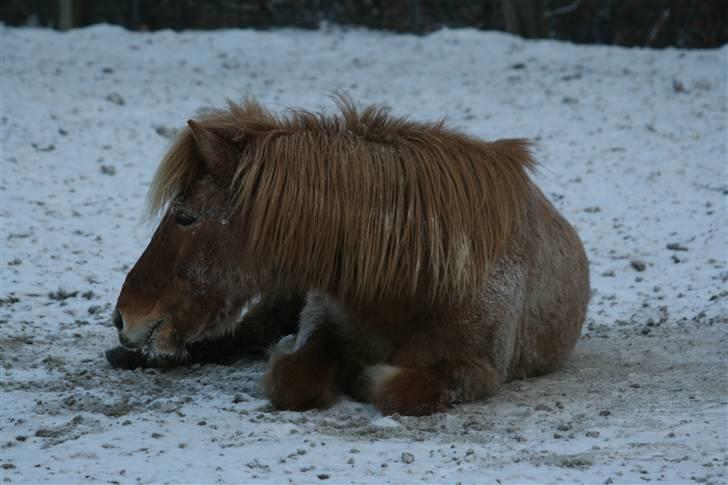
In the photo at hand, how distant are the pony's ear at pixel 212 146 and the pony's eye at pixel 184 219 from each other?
8.6 inches

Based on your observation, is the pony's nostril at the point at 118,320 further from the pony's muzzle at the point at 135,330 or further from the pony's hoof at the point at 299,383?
the pony's hoof at the point at 299,383

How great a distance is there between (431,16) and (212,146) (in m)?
11.3

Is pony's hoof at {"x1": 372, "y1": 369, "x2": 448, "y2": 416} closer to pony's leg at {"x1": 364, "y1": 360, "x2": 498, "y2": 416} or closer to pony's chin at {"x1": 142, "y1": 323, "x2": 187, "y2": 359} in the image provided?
pony's leg at {"x1": 364, "y1": 360, "x2": 498, "y2": 416}

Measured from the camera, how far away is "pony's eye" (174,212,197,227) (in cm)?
469

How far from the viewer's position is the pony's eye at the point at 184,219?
15.4 feet

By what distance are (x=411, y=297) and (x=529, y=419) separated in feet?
2.32

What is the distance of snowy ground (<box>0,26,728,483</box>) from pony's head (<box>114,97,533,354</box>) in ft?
1.57

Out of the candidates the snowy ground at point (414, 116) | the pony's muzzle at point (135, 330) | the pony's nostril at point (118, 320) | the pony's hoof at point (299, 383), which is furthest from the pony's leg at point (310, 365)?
the pony's nostril at point (118, 320)

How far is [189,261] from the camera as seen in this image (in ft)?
15.3

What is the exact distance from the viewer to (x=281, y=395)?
188 inches

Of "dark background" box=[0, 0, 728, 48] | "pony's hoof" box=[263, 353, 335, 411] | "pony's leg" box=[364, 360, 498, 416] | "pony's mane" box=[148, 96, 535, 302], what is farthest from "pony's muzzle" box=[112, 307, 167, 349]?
"dark background" box=[0, 0, 728, 48]

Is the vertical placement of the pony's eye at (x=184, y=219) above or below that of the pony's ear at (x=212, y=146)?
below

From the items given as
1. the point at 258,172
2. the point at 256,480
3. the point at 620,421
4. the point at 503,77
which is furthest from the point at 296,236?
the point at 503,77

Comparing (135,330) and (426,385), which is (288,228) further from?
(426,385)
